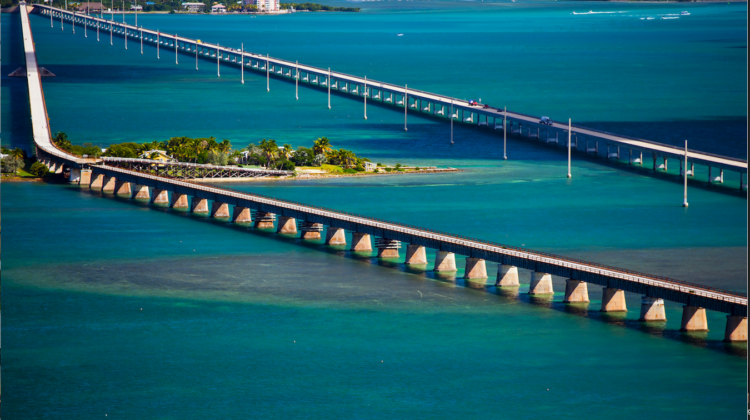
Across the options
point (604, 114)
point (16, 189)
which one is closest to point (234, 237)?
point (16, 189)

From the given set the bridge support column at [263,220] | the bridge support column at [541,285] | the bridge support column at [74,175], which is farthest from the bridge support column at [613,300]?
the bridge support column at [74,175]

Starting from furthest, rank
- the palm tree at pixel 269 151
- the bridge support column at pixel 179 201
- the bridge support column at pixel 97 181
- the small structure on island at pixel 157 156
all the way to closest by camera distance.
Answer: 1. the palm tree at pixel 269 151
2. the small structure on island at pixel 157 156
3. the bridge support column at pixel 97 181
4. the bridge support column at pixel 179 201

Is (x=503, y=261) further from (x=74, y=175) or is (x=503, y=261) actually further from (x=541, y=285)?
(x=74, y=175)

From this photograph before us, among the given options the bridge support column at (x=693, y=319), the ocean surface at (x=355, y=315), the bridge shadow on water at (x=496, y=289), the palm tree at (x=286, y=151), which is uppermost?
the palm tree at (x=286, y=151)

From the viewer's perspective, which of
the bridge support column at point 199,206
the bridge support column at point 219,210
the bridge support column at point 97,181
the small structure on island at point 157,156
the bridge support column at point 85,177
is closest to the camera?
the bridge support column at point 219,210

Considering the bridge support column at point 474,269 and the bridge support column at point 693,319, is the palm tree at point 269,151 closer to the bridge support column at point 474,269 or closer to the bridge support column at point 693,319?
the bridge support column at point 474,269

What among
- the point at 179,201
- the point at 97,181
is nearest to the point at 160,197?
the point at 179,201

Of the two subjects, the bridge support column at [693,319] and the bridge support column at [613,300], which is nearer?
the bridge support column at [693,319]

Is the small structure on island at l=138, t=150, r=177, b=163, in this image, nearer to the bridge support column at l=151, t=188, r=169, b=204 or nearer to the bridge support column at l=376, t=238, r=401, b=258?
the bridge support column at l=151, t=188, r=169, b=204
